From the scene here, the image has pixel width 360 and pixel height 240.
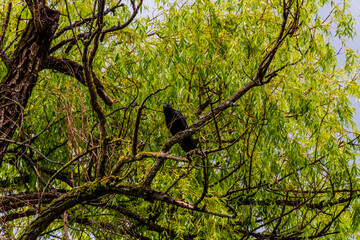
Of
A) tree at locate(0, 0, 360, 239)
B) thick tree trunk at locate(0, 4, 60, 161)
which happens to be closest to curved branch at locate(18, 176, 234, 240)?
thick tree trunk at locate(0, 4, 60, 161)

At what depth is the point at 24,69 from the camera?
3.64 meters

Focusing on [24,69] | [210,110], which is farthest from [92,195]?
[210,110]

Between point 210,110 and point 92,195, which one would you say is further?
point 210,110

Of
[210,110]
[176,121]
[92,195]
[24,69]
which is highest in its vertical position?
[210,110]

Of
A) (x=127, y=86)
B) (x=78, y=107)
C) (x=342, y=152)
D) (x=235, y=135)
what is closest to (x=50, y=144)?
(x=78, y=107)

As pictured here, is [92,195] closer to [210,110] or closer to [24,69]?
[24,69]

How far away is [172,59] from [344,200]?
8.07 ft

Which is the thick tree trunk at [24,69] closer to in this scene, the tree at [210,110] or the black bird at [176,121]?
the tree at [210,110]

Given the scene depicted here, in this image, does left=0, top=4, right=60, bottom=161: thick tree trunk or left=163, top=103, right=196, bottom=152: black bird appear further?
left=163, top=103, right=196, bottom=152: black bird

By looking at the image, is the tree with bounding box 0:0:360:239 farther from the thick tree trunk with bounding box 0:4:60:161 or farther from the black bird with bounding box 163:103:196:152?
the thick tree trunk with bounding box 0:4:60:161

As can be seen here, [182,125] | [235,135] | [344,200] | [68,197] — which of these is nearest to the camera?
[68,197]

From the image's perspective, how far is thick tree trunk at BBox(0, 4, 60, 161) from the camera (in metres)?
3.49

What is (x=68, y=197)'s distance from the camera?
2924 millimetres

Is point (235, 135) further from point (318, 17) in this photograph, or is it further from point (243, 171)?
point (318, 17)
